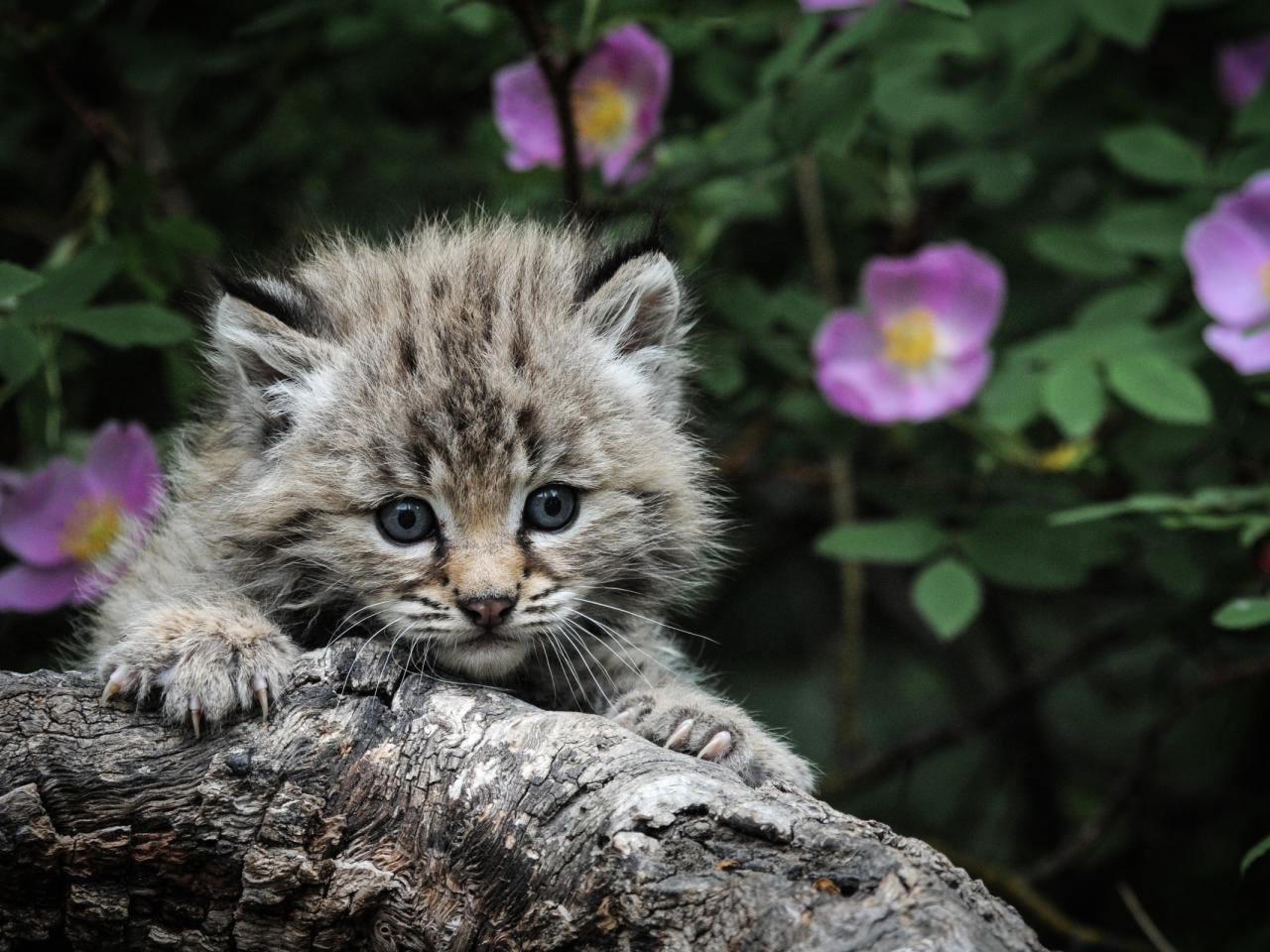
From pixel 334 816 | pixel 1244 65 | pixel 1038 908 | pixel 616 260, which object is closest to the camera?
pixel 334 816

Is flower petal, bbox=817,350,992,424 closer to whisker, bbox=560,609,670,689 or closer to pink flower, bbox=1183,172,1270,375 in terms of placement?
pink flower, bbox=1183,172,1270,375

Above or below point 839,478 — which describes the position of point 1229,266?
above

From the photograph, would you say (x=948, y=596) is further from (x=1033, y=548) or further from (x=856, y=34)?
(x=856, y=34)

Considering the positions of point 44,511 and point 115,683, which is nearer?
point 115,683

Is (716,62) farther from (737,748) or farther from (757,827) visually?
(757,827)

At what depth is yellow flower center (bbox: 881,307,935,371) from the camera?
434 centimetres

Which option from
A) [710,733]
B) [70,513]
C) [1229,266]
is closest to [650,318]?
[710,733]

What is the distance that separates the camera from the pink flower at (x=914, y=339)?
424 centimetres

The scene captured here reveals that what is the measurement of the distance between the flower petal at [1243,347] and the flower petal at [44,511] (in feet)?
10.5

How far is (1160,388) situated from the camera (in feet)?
12.0

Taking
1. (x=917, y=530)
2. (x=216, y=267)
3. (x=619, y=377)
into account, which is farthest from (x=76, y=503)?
(x=917, y=530)

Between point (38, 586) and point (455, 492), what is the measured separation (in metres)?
1.66

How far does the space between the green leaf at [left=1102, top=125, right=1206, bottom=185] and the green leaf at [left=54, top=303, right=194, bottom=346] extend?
2782 millimetres

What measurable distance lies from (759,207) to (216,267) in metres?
1.99
